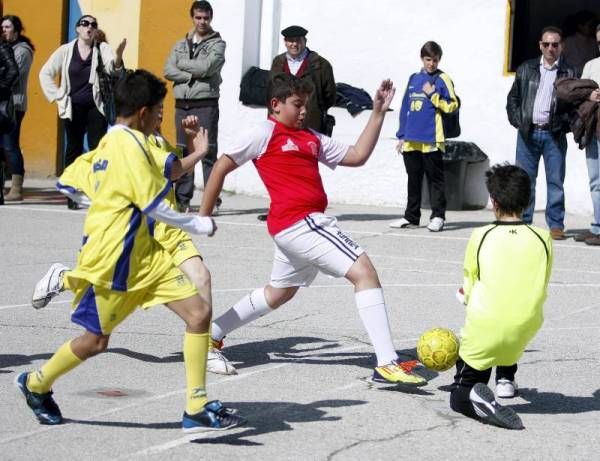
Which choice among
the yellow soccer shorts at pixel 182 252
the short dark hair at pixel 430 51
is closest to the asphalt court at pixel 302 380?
the yellow soccer shorts at pixel 182 252

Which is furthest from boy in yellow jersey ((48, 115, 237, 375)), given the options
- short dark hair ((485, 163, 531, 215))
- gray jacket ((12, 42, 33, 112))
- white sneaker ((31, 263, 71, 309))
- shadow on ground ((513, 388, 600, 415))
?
gray jacket ((12, 42, 33, 112))

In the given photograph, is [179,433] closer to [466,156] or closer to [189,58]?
[189,58]

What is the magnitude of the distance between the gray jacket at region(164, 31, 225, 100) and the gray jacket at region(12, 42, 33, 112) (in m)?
1.78

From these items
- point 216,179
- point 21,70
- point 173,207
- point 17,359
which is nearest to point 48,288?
point 17,359

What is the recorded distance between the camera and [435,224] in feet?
47.5

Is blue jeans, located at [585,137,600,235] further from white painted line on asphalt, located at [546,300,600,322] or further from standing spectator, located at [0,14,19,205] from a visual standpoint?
standing spectator, located at [0,14,19,205]

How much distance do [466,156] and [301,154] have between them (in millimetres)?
8519

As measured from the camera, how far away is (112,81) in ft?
50.2

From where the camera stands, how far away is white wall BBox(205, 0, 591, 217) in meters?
16.5

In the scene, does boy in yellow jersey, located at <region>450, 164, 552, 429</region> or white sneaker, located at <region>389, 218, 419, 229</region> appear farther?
white sneaker, located at <region>389, 218, 419, 229</region>

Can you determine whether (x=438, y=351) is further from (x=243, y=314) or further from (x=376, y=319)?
(x=243, y=314)

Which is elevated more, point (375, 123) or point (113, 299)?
point (375, 123)

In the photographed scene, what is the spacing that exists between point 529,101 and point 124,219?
8.07 meters

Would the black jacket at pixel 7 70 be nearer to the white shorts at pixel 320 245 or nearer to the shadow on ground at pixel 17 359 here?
the shadow on ground at pixel 17 359
